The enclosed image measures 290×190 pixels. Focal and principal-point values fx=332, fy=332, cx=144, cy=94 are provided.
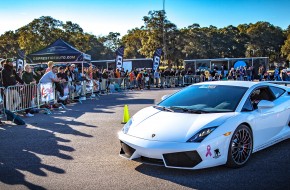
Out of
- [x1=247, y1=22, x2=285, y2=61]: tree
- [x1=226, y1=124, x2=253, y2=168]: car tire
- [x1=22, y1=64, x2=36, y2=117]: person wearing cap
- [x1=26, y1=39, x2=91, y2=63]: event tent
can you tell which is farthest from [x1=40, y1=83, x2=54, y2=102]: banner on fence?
[x1=247, y1=22, x2=285, y2=61]: tree

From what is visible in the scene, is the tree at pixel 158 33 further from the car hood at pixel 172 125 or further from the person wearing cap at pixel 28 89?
the car hood at pixel 172 125

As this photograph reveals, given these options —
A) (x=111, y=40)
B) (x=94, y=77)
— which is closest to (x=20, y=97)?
(x=94, y=77)

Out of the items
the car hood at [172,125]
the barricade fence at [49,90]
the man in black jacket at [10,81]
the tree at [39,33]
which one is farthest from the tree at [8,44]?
the car hood at [172,125]

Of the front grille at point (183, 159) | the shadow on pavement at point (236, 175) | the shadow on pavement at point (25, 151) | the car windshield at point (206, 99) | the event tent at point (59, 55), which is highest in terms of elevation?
the event tent at point (59, 55)

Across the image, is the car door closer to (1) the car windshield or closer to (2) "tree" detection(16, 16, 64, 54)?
(1) the car windshield

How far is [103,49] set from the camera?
314ft

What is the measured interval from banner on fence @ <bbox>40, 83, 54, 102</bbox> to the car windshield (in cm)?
746

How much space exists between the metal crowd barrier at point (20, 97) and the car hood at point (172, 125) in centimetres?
674

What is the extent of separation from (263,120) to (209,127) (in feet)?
4.27

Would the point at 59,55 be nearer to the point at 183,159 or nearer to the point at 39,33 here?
the point at 183,159

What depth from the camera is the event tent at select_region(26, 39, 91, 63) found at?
2379 cm

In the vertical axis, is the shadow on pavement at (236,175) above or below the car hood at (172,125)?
below

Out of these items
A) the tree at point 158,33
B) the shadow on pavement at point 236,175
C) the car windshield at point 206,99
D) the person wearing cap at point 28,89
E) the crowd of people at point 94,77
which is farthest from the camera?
the tree at point 158,33

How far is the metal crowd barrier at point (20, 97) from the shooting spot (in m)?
10.6
